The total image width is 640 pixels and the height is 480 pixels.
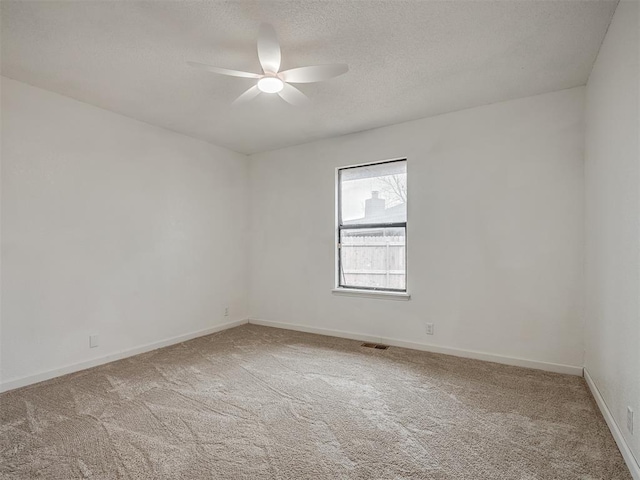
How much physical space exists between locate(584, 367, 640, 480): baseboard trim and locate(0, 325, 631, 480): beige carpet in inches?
2.2

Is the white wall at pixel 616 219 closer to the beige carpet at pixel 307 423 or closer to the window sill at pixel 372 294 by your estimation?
the beige carpet at pixel 307 423

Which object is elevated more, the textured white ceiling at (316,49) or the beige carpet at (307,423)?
the textured white ceiling at (316,49)

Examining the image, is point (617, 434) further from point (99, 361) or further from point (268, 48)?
point (99, 361)

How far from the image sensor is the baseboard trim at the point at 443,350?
10.3 feet

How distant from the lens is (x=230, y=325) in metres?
4.94

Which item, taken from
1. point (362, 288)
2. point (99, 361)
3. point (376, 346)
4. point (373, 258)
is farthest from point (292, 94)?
point (99, 361)

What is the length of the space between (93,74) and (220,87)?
101cm

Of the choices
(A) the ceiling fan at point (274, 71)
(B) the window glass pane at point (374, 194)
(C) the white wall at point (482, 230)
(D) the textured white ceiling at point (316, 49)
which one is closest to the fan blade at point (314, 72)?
(A) the ceiling fan at point (274, 71)

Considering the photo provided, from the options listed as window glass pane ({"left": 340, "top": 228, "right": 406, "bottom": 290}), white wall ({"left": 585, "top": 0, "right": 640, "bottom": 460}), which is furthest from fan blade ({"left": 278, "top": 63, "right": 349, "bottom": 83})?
window glass pane ({"left": 340, "top": 228, "right": 406, "bottom": 290})

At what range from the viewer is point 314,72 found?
7.50 ft

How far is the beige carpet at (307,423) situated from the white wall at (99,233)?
509mm

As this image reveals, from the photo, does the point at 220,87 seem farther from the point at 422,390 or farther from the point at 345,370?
the point at 422,390

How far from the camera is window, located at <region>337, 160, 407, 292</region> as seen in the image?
4.11m

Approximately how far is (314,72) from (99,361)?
340 centimetres
